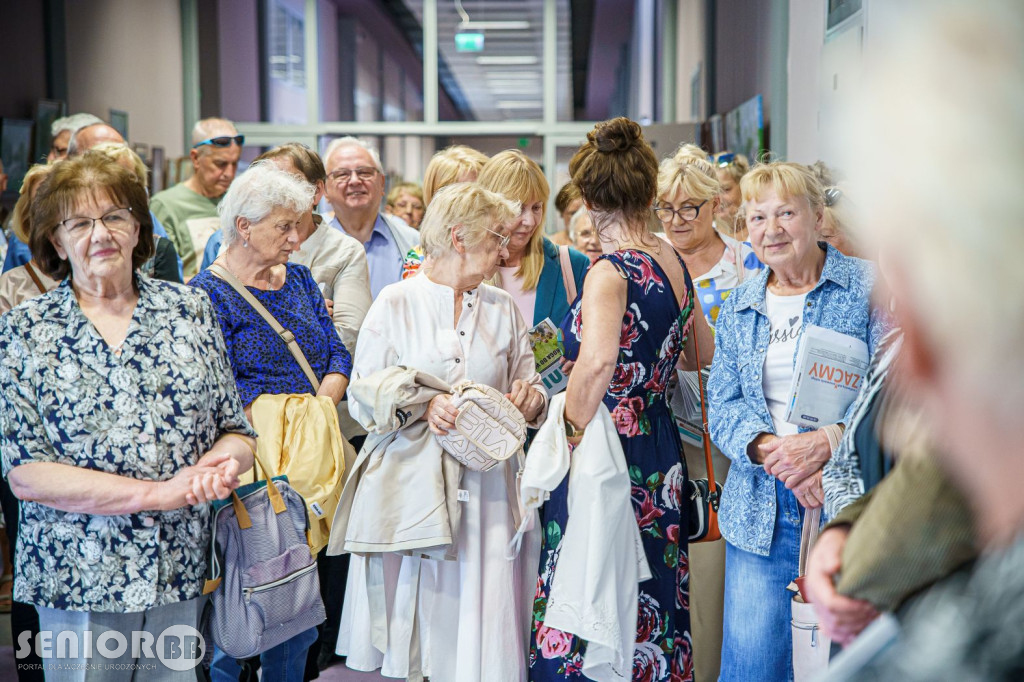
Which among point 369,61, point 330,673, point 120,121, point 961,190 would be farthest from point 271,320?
point 369,61

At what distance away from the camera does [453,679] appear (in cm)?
265

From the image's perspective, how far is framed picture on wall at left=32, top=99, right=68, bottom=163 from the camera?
680 centimetres

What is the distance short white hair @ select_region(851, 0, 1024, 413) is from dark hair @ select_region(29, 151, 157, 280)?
1.97m

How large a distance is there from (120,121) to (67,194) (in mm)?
6571

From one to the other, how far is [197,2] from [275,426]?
8.30 m

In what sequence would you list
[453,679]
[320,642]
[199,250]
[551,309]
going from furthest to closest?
[199,250] → [320,642] → [551,309] → [453,679]

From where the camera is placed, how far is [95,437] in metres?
2.01

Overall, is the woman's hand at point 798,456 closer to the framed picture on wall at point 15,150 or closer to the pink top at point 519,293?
the pink top at point 519,293

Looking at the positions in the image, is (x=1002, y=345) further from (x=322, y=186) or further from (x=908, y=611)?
(x=322, y=186)

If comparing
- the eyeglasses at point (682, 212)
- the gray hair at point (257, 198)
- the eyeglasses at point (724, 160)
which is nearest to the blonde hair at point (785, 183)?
the eyeglasses at point (682, 212)

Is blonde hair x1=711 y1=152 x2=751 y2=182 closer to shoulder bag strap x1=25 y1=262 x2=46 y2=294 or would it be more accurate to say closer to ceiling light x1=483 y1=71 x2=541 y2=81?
shoulder bag strap x1=25 y1=262 x2=46 y2=294

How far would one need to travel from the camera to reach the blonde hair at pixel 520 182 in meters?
3.10

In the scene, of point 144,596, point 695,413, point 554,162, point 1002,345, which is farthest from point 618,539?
point 554,162

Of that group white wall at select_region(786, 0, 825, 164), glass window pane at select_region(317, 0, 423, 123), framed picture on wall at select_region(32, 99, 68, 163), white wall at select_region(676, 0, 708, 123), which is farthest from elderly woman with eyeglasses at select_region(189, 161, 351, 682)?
glass window pane at select_region(317, 0, 423, 123)
